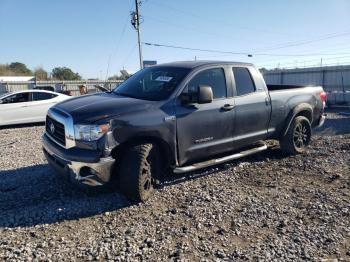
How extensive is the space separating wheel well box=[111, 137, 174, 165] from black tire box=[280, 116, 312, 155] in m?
3.07

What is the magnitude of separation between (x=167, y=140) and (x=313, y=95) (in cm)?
422

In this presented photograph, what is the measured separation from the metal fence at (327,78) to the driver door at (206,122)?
1543 centimetres

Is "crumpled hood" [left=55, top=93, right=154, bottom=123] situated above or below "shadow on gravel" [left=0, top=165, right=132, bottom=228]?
above

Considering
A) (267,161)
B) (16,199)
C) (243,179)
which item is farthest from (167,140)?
(267,161)

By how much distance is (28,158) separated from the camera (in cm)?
739

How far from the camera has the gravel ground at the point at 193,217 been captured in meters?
3.65

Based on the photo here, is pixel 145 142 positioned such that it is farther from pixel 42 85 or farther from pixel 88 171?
pixel 42 85

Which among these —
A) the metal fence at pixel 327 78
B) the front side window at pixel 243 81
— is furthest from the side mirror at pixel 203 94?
the metal fence at pixel 327 78

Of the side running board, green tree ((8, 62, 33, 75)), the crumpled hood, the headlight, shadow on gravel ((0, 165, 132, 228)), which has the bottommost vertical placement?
shadow on gravel ((0, 165, 132, 228))

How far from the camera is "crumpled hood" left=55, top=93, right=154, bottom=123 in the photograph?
450 centimetres

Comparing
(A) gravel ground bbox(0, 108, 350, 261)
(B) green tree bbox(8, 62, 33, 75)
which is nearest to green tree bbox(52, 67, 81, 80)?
(B) green tree bbox(8, 62, 33, 75)

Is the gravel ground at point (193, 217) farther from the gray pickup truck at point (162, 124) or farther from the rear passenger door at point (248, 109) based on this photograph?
the rear passenger door at point (248, 109)

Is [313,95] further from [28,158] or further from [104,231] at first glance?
[28,158]

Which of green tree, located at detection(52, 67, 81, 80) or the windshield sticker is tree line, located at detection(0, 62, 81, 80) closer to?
green tree, located at detection(52, 67, 81, 80)
